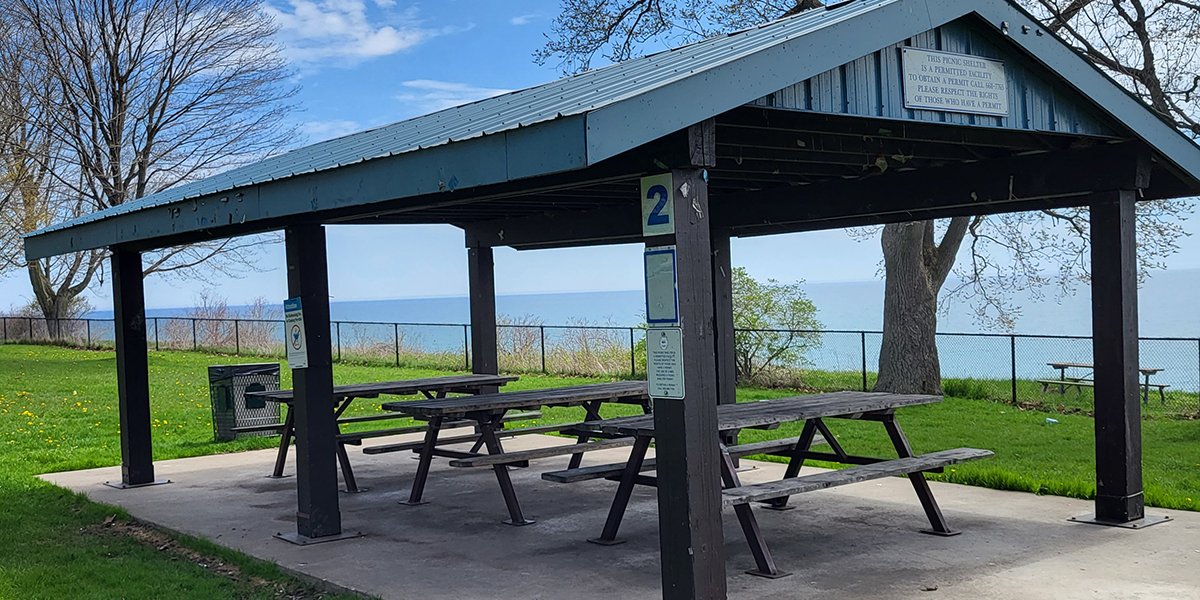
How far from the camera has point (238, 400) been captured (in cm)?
1339

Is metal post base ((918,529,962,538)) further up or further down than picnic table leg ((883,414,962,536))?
further down

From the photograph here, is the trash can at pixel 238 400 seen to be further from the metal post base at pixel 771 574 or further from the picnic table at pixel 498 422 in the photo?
the metal post base at pixel 771 574

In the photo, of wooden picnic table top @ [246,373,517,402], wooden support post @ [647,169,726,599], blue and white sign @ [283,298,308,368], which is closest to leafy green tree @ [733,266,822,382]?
wooden picnic table top @ [246,373,517,402]

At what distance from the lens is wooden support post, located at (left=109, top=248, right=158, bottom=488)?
34.1 ft

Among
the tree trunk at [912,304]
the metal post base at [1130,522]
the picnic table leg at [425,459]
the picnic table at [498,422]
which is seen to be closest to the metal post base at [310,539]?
the picnic table at [498,422]

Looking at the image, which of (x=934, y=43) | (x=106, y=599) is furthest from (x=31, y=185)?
(x=934, y=43)

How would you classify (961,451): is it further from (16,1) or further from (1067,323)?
(1067,323)

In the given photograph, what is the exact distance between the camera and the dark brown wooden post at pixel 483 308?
11.7 metres

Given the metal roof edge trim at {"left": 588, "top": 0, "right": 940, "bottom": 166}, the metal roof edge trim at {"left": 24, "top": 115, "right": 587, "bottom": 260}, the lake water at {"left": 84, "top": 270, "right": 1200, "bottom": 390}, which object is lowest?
the lake water at {"left": 84, "top": 270, "right": 1200, "bottom": 390}

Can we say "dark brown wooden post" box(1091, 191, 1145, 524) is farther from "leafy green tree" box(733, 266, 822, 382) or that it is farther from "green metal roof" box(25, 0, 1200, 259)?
"leafy green tree" box(733, 266, 822, 382)

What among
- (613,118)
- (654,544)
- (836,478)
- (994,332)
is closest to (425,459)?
(654,544)

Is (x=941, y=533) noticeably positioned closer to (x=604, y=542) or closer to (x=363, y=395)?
(x=604, y=542)

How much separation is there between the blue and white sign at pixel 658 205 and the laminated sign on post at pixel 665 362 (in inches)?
17.8

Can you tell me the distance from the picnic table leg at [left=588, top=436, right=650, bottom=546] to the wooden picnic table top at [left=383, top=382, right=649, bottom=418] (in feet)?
4.85
